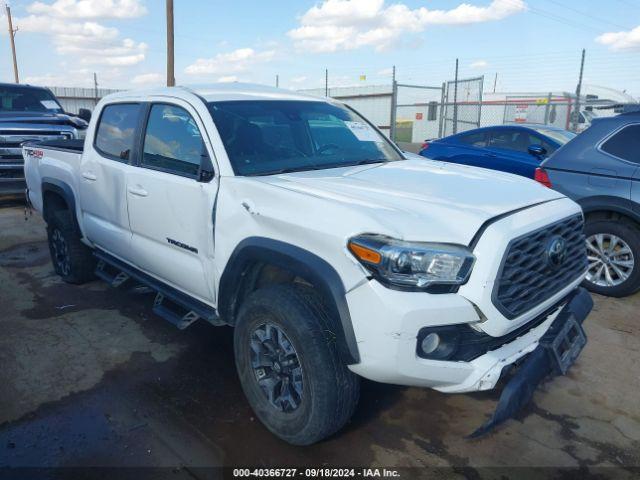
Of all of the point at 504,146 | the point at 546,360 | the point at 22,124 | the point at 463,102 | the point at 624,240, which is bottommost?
the point at 546,360

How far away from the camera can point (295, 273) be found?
2459 mm

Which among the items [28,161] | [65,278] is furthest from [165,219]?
[28,161]

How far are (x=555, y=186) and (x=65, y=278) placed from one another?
492 cm

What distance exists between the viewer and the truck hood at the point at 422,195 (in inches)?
89.1

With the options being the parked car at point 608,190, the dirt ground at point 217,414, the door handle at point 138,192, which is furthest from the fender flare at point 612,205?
the door handle at point 138,192

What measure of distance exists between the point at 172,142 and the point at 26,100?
Result: 8.30m

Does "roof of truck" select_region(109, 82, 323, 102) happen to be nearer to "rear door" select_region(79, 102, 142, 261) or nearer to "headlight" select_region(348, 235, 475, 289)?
"rear door" select_region(79, 102, 142, 261)

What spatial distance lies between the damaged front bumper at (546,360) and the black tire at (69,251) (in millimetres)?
3957

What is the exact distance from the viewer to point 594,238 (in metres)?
4.89

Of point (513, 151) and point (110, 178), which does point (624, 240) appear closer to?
point (513, 151)

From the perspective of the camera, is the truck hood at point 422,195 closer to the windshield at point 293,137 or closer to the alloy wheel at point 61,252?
the windshield at point 293,137

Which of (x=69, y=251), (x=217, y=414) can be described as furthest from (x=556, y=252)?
(x=69, y=251)

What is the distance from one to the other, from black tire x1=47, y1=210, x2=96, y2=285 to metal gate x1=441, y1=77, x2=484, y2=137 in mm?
11663

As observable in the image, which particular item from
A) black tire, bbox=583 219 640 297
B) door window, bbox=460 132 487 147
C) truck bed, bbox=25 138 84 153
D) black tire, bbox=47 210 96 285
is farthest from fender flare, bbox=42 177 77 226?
door window, bbox=460 132 487 147
